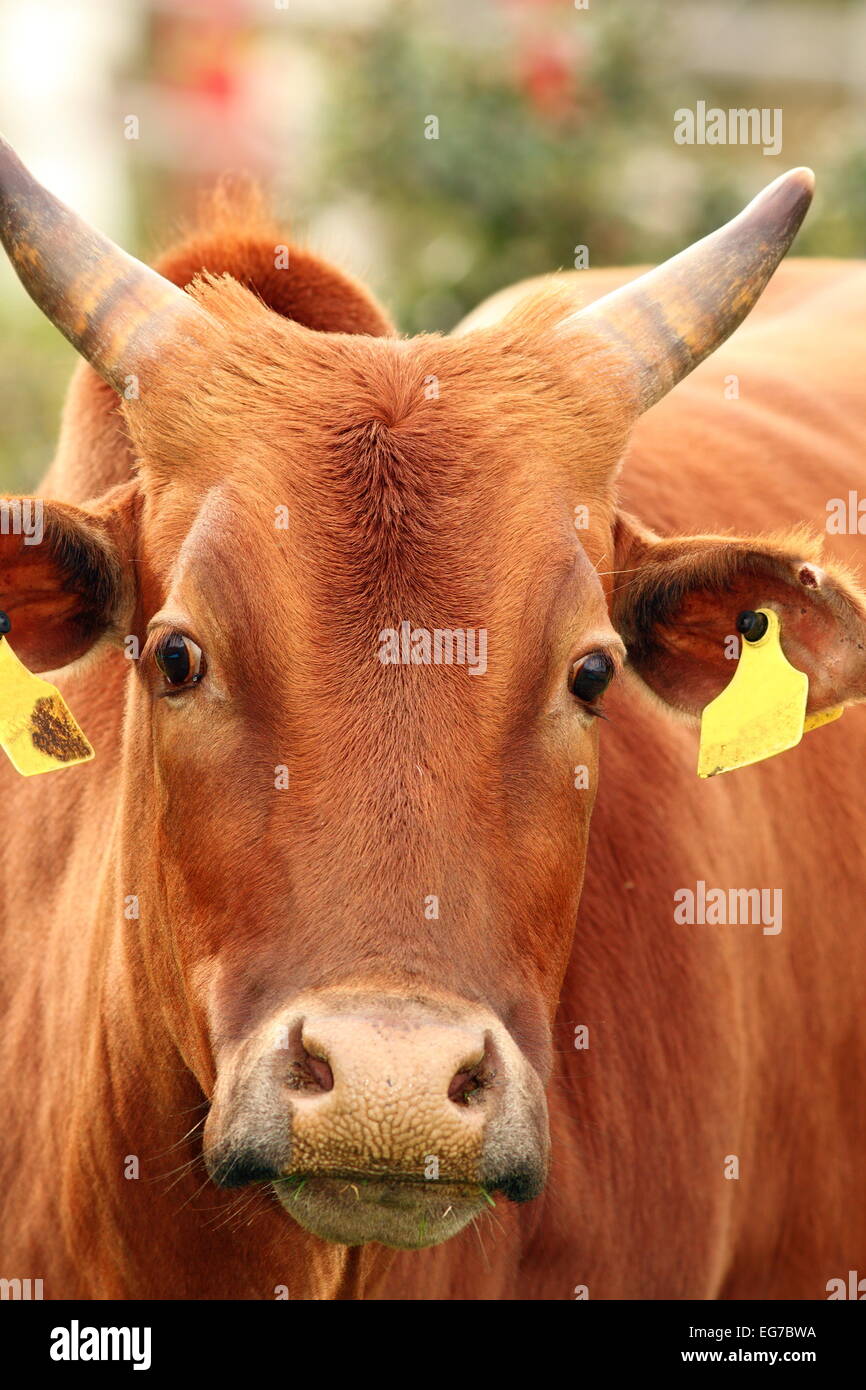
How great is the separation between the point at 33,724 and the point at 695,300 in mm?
1694

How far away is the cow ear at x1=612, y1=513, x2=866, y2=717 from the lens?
3.81 metres

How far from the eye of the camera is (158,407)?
3.66 m

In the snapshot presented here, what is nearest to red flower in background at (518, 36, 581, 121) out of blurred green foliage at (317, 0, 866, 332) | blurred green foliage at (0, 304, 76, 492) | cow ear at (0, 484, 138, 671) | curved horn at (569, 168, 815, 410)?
blurred green foliage at (317, 0, 866, 332)

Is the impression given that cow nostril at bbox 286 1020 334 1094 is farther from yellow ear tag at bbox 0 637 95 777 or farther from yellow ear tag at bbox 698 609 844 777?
yellow ear tag at bbox 698 609 844 777

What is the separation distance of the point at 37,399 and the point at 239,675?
855 cm

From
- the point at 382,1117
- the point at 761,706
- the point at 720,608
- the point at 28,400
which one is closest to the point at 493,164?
the point at 28,400

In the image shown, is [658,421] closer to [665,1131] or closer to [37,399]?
[665,1131]

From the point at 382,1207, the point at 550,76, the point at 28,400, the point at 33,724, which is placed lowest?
the point at 382,1207

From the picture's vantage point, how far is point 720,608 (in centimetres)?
397

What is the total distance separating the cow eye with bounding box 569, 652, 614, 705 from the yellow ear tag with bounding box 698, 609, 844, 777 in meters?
0.46

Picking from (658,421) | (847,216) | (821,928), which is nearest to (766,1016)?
(821,928)

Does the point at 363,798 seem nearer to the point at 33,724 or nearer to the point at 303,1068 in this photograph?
the point at 303,1068

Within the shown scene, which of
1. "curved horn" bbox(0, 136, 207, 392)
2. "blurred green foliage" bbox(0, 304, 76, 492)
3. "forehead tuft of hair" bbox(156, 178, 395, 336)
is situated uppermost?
"blurred green foliage" bbox(0, 304, 76, 492)

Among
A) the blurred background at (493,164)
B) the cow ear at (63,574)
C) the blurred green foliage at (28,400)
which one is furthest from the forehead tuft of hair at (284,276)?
the blurred green foliage at (28,400)
